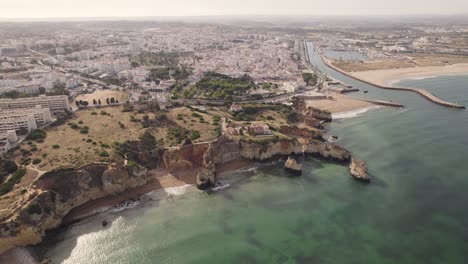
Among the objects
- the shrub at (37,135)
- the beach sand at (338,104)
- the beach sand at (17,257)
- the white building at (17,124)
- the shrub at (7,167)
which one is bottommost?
the beach sand at (17,257)

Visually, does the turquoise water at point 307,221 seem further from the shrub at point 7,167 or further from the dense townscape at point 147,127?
the shrub at point 7,167

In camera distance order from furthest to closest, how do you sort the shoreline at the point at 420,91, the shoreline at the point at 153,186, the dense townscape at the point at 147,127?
the shoreline at the point at 420,91 < the dense townscape at the point at 147,127 < the shoreline at the point at 153,186

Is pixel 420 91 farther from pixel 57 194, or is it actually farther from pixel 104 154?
pixel 57 194

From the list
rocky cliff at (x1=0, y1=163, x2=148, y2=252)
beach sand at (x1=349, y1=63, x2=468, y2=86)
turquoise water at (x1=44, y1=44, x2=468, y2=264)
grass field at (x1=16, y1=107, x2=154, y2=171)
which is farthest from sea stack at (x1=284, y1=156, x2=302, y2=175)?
beach sand at (x1=349, y1=63, x2=468, y2=86)

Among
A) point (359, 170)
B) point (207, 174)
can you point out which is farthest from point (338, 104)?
point (207, 174)

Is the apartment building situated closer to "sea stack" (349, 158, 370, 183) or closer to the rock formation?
the rock formation

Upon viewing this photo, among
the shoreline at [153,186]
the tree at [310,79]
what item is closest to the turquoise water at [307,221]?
the shoreline at [153,186]

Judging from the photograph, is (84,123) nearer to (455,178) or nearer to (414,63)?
(455,178)
